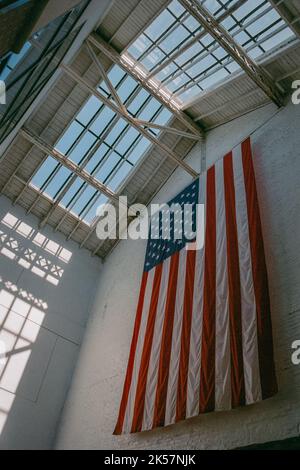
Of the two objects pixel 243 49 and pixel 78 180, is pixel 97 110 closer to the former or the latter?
pixel 78 180

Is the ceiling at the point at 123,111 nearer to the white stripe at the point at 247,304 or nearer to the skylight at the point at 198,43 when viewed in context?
the skylight at the point at 198,43

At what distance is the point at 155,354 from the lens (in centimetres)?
820

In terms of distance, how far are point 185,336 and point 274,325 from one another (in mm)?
1843

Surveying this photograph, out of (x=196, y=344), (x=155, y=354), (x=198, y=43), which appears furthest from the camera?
(x=198, y=43)

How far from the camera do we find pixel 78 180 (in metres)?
14.8

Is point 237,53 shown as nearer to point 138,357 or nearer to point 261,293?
point 261,293

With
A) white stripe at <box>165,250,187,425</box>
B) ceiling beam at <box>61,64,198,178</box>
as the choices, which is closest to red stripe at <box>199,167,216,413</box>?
white stripe at <box>165,250,187,425</box>

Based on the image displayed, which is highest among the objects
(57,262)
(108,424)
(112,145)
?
(112,145)

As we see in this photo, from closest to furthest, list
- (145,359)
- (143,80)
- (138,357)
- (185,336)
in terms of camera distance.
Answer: (185,336)
(145,359)
(138,357)
(143,80)

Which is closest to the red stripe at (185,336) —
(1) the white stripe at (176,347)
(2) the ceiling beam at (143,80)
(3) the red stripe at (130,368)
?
(1) the white stripe at (176,347)

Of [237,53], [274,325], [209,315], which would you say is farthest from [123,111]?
[274,325]

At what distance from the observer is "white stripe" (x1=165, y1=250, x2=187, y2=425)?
693 centimetres
